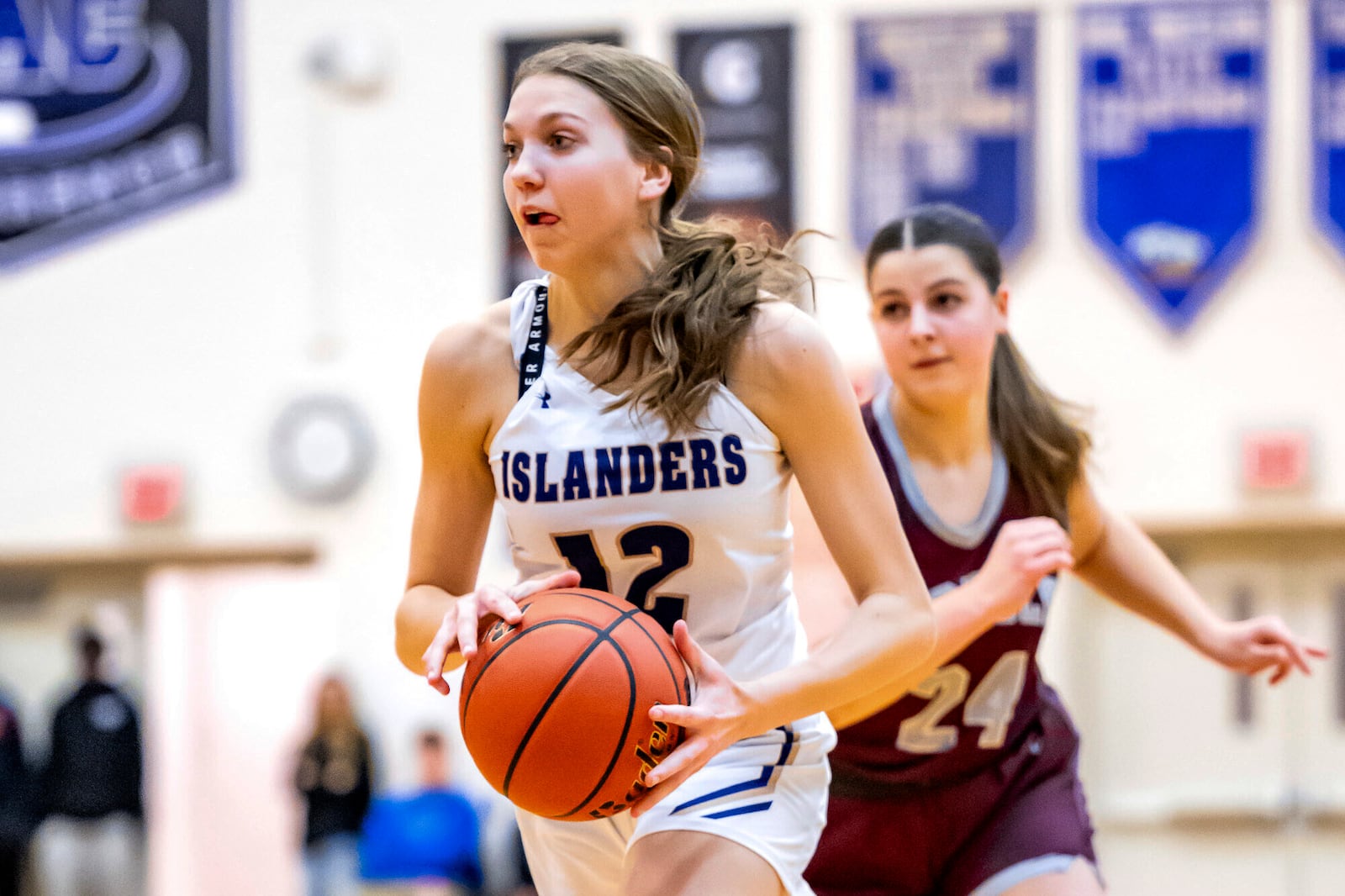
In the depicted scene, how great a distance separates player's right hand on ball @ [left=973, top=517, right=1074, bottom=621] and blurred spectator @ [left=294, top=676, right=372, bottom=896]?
20.0 feet

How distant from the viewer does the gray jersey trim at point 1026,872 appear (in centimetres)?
302

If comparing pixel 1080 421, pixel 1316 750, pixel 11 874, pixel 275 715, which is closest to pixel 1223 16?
pixel 1316 750

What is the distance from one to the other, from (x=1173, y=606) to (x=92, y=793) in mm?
7035

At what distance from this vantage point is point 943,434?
10.8 feet

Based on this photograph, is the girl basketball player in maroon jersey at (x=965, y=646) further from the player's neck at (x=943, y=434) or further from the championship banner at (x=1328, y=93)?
the championship banner at (x=1328, y=93)

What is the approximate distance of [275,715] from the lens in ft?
30.3

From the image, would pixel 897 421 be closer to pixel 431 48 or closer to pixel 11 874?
pixel 431 48

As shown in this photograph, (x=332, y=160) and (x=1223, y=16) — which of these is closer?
(x=1223, y=16)

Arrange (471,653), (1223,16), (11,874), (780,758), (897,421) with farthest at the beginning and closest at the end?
(11,874)
(1223,16)
(897,421)
(780,758)
(471,653)

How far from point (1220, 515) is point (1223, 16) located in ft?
8.73

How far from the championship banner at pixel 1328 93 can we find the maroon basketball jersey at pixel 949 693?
5.87m

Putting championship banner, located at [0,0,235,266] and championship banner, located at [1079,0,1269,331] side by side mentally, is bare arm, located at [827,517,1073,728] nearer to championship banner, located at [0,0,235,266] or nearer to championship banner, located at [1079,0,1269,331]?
championship banner, located at [1079,0,1269,331]

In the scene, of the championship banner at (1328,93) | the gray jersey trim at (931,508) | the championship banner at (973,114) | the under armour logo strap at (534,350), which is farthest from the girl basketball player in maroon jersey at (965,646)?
the championship banner at (1328,93)

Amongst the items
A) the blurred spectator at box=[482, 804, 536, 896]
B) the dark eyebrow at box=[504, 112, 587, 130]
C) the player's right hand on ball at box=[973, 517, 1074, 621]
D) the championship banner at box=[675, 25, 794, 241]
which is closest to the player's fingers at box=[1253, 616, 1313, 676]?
the player's right hand on ball at box=[973, 517, 1074, 621]
